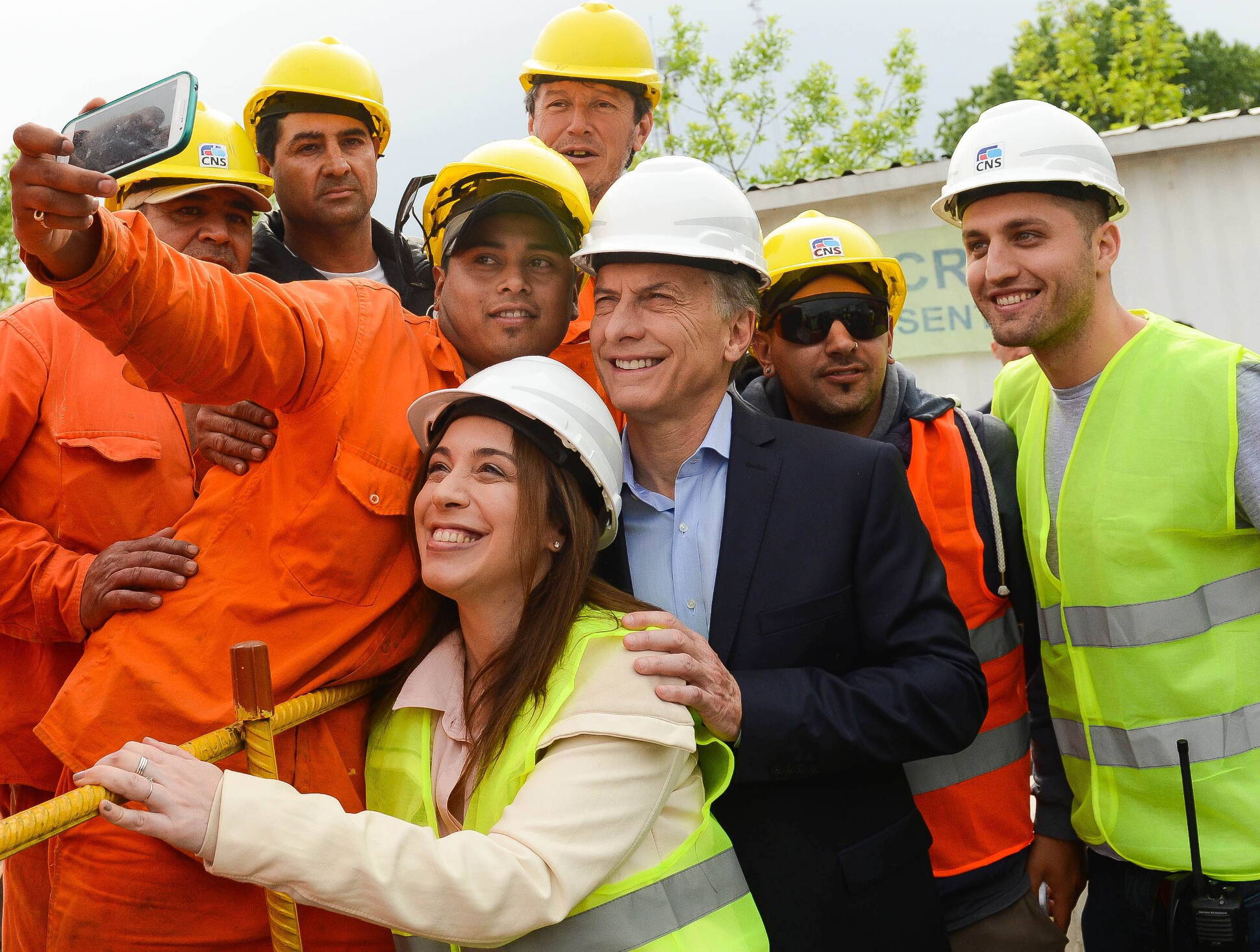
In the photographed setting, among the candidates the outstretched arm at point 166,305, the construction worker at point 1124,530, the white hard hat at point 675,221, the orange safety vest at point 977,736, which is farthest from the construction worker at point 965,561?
the outstretched arm at point 166,305

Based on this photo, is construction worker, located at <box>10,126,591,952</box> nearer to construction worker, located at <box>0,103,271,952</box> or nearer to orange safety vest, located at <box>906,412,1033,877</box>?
construction worker, located at <box>0,103,271,952</box>

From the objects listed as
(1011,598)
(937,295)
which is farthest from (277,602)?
(937,295)

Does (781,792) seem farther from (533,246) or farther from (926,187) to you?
(926,187)

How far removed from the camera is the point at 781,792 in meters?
2.75

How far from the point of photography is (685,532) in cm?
298

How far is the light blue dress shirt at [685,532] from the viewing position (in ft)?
9.67

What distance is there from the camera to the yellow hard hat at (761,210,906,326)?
3941mm

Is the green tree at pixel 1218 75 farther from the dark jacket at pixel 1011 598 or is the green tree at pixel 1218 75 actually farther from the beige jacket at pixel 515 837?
the beige jacket at pixel 515 837

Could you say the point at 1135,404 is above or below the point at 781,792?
above

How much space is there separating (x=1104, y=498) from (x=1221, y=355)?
475 mm

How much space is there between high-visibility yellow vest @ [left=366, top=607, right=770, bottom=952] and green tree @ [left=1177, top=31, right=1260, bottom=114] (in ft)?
114

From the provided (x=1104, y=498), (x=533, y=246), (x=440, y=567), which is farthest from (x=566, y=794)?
(x=1104, y=498)

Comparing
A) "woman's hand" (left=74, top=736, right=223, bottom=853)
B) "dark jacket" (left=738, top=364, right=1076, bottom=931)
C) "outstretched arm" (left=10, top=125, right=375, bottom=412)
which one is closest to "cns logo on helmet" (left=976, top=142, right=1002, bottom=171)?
"dark jacket" (left=738, top=364, right=1076, bottom=931)

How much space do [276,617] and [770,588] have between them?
115cm
